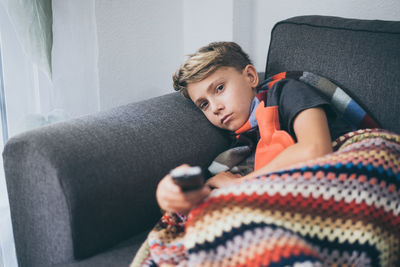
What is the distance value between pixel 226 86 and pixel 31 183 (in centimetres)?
61

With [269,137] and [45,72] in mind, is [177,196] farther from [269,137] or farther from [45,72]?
[45,72]

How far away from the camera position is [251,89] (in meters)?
1.19

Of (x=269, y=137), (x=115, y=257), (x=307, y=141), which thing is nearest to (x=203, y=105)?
(x=269, y=137)

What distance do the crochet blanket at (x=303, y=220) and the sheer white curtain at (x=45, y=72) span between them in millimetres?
701

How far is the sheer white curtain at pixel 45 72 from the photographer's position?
118 centimetres

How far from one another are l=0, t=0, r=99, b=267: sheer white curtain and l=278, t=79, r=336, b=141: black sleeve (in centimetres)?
76

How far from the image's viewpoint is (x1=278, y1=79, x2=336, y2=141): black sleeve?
92 centimetres

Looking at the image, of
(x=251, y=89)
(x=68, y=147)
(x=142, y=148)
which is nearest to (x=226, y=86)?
(x=251, y=89)

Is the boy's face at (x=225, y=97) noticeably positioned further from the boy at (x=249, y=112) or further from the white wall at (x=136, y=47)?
the white wall at (x=136, y=47)

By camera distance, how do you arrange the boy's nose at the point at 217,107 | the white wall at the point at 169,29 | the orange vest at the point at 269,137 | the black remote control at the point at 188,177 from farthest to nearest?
the white wall at the point at 169,29
the boy's nose at the point at 217,107
the orange vest at the point at 269,137
the black remote control at the point at 188,177

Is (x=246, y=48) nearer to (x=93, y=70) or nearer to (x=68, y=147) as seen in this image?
(x=93, y=70)

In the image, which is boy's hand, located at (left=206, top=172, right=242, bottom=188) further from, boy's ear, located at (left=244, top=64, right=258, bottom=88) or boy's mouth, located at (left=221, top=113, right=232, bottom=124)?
boy's ear, located at (left=244, top=64, right=258, bottom=88)

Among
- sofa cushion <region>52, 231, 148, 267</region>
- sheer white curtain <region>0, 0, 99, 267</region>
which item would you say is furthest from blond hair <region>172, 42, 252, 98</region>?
sofa cushion <region>52, 231, 148, 267</region>

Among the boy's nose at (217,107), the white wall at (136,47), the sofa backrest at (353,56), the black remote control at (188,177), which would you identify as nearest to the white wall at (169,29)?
the white wall at (136,47)
